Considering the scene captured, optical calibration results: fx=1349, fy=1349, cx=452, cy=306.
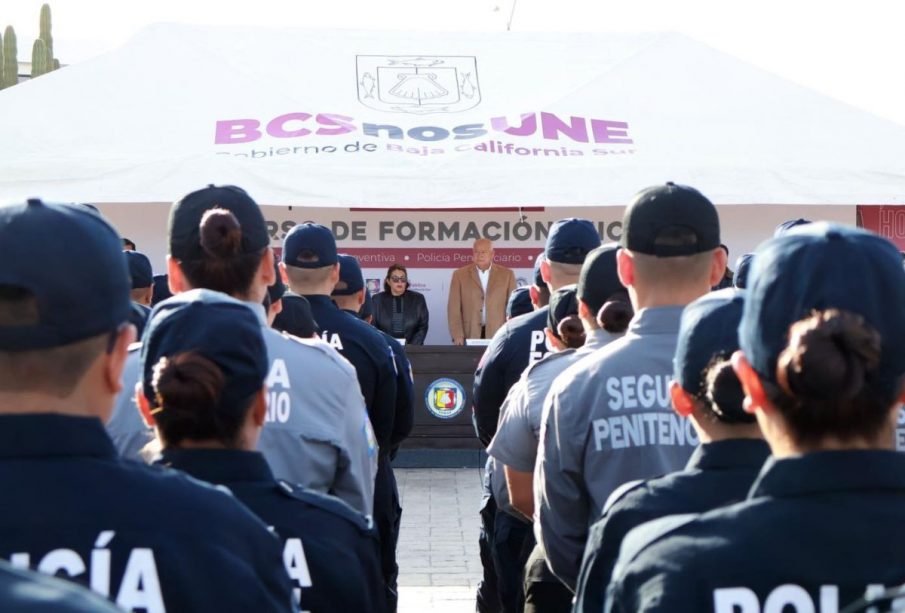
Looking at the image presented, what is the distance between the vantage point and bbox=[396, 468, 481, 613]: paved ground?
23.1 feet

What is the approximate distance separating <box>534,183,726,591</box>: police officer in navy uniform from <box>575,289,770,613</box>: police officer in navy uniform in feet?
2.42

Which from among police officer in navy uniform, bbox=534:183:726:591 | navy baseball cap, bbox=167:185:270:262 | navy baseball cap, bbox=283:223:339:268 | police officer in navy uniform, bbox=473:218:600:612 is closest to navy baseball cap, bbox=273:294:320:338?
navy baseball cap, bbox=283:223:339:268

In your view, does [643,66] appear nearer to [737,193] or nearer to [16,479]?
[737,193]

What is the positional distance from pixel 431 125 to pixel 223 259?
1126 cm

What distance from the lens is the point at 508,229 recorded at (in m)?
15.4

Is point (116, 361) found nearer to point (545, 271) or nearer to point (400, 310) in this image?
point (545, 271)

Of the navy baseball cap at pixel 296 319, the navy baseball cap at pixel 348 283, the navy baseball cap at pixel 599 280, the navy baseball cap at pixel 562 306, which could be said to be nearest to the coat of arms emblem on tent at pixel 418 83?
the navy baseball cap at pixel 348 283

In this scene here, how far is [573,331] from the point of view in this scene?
4469 mm

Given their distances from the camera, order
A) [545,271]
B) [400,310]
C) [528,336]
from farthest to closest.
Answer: [400,310] → [545,271] → [528,336]

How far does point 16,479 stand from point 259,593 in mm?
381

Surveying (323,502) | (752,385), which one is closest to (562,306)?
(323,502)

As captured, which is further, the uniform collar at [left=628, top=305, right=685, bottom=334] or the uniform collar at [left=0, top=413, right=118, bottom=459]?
the uniform collar at [left=628, top=305, right=685, bottom=334]

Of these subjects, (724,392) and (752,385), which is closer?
(752,385)

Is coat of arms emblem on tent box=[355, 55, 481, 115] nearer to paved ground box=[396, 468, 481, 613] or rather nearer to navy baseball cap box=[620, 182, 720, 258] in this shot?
paved ground box=[396, 468, 481, 613]
